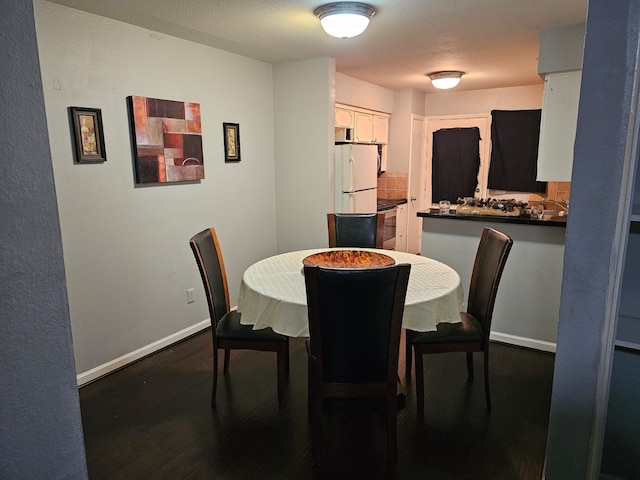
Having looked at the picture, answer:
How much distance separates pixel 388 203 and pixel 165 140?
3.13 meters

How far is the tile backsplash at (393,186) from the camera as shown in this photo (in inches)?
226

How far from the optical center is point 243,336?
7.50 ft

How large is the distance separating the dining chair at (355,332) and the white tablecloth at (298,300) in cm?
16

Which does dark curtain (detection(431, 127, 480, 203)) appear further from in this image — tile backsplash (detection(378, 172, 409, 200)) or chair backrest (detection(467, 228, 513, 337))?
chair backrest (detection(467, 228, 513, 337))

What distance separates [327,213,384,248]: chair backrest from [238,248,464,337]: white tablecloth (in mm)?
819

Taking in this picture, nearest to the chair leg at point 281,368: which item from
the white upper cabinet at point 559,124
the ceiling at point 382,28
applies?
the ceiling at point 382,28

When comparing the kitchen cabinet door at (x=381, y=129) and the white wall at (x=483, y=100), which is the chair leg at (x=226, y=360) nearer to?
the kitchen cabinet door at (x=381, y=129)

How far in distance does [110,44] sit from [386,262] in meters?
2.16

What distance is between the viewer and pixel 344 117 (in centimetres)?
451

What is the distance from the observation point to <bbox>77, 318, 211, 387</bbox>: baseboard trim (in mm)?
2685

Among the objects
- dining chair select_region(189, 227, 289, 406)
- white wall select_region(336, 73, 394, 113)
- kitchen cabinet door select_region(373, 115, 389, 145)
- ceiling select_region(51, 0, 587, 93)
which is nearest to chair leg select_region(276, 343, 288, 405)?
dining chair select_region(189, 227, 289, 406)

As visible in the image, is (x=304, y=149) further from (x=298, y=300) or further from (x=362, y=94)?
(x=298, y=300)

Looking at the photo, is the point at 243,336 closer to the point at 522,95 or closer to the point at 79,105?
the point at 79,105

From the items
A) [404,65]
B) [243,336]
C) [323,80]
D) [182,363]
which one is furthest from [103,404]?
[404,65]
